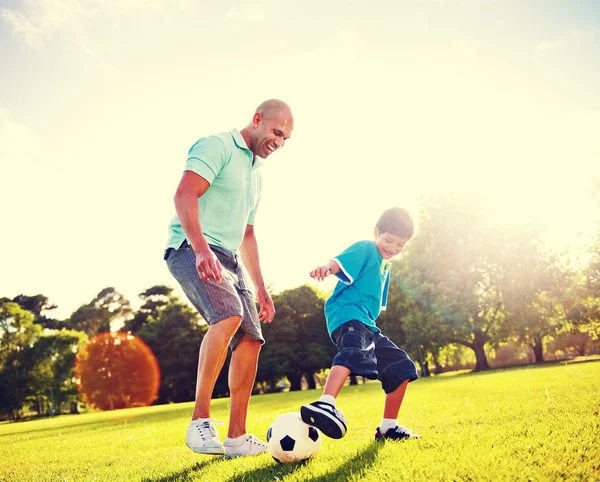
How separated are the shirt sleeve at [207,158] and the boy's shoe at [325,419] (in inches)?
85.1

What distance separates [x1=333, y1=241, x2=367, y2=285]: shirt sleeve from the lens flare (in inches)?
1952

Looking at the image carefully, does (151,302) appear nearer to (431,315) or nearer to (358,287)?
(431,315)

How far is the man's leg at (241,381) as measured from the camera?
4465 millimetres

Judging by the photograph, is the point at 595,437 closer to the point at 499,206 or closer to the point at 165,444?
the point at 165,444

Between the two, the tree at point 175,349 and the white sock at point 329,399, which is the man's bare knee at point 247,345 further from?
the tree at point 175,349

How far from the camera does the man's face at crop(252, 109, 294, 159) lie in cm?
461

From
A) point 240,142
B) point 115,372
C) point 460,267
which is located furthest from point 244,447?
point 115,372

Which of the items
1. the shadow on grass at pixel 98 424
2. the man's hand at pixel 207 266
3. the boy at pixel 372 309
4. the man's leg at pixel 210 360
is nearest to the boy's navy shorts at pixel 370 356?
the boy at pixel 372 309

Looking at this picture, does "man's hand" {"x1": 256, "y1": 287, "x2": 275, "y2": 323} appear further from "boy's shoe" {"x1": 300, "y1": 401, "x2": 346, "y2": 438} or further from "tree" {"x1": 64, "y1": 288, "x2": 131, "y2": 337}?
"tree" {"x1": 64, "y1": 288, "x2": 131, "y2": 337}

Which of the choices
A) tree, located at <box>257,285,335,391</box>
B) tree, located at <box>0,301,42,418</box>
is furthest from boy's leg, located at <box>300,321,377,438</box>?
tree, located at <box>0,301,42,418</box>

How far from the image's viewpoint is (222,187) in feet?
14.8

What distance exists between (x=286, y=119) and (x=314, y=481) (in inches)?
126

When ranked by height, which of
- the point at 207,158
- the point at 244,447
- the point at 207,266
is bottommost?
the point at 244,447

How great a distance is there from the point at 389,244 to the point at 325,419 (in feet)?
6.52
